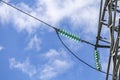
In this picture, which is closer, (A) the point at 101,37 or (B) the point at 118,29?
(B) the point at 118,29

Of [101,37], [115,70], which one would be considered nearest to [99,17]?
[101,37]

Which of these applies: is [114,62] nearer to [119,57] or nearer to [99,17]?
[119,57]

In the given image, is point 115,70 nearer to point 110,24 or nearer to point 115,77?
point 115,77

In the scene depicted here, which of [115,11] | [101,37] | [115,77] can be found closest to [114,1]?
[115,11]

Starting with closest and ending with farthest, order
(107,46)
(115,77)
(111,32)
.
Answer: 1. (115,77)
2. (111,32)
3. (107,46)

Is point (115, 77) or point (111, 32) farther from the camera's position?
point (111, 32)

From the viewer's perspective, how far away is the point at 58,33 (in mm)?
17312

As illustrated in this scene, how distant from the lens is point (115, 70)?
1443 cm

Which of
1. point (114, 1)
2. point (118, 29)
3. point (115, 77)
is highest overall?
point (114, 1)

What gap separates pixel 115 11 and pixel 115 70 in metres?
2.48

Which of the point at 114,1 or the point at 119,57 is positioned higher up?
the point at 114,1

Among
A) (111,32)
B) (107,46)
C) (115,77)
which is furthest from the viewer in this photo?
(107,46)

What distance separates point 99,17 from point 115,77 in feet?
11.9

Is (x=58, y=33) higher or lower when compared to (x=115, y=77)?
higher
